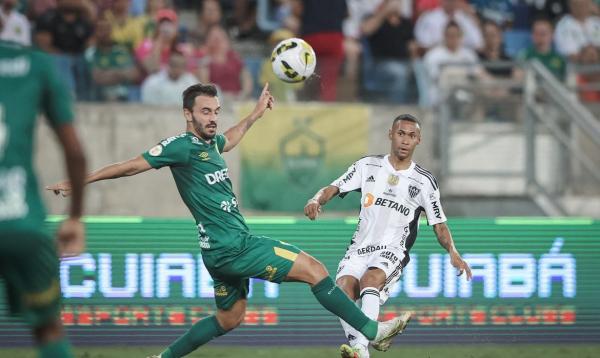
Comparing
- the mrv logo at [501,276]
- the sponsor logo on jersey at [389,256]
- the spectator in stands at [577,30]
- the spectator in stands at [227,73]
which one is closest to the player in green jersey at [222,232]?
the sponsor logo on jersey at [389,256]

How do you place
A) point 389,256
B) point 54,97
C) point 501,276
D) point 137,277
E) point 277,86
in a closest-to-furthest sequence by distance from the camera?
point 54,97, point 389,256, point 137,277, point 501,276, point 277,86

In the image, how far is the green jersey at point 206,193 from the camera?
7695 mm

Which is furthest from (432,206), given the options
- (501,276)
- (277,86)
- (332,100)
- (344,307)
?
(332,100)

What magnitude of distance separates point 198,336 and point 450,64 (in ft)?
21.8

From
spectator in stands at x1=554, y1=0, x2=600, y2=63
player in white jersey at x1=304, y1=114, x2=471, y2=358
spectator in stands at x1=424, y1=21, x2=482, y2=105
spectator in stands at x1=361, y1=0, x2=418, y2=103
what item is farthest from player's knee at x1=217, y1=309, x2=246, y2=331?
spectator in stands at x1=554, y1=0, x2=600, y2=63

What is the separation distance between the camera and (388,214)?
8.34m

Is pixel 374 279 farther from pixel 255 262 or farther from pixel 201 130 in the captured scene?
pixel 201 130

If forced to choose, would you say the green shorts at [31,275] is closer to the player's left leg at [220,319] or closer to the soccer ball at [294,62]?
the player's left leg at [220,319]

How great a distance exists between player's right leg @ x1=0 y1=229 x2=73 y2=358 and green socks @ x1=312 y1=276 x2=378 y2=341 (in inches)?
117

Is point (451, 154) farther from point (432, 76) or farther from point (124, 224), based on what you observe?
point (124, 224)

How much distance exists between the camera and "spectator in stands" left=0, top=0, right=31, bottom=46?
13906 millimetres

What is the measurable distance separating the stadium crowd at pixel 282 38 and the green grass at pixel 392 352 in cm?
399

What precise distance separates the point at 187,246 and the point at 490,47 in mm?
6696

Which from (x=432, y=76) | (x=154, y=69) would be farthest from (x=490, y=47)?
(x=154, y=69)
